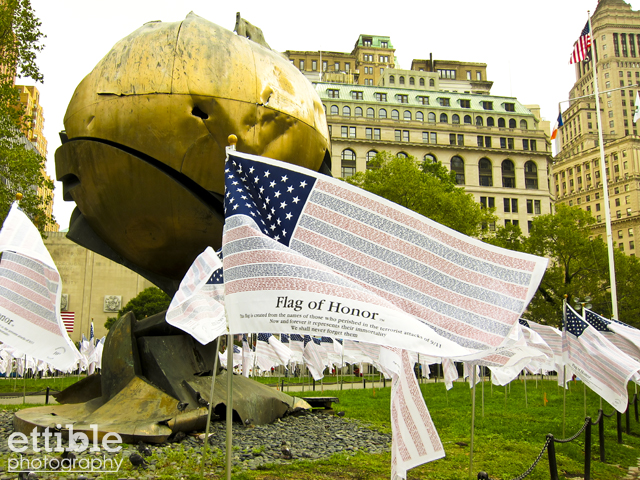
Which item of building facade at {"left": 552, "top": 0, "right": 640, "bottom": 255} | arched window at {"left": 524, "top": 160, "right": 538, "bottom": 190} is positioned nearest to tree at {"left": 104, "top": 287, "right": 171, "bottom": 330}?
arched window at {"left": 524, "top": 160, "right": 538, "bottom": 190}

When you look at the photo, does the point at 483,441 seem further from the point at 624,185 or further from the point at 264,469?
the point at 624,185

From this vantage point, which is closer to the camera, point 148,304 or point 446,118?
point 148,304

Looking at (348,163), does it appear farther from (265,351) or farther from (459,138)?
(265,351)

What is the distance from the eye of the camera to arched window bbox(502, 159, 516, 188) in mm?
65875

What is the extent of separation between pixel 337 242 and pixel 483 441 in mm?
6531

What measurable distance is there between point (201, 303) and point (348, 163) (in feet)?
186

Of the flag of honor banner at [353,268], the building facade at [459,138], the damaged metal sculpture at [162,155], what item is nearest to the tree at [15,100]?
the damaged metal sculpture at [162,155]

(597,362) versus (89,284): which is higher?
(89,284)

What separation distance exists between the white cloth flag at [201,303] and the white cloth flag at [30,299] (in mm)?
1746

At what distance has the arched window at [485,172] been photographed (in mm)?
65688

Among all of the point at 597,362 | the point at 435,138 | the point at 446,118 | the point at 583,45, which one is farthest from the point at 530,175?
the point at 597,362

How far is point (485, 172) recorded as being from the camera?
216 ft

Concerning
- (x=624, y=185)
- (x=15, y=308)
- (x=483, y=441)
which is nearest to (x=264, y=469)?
(x=15, y=308)

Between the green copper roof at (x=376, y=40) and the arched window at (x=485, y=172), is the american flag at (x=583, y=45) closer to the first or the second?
the arched window at (x=485, y=172)
